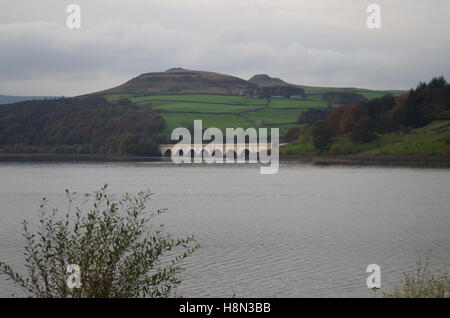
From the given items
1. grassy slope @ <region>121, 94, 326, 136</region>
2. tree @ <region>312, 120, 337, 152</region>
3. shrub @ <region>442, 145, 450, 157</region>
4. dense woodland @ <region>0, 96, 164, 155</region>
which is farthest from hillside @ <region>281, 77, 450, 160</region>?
dense woodland @ <region>0, 96, 164, 155</region>

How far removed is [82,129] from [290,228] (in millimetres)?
144677

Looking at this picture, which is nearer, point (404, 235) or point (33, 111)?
point (404, 235)

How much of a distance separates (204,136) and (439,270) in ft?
461

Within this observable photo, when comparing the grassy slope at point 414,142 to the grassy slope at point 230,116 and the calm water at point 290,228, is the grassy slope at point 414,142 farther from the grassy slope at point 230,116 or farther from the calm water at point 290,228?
the grassy slope at point 230,116

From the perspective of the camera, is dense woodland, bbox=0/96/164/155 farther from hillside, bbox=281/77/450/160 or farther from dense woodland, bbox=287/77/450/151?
dense woodland, bbox=287/77/450/151

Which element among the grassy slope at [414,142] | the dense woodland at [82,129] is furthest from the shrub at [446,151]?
the dense woodland at [82,129]

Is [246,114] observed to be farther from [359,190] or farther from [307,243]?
[307,243]

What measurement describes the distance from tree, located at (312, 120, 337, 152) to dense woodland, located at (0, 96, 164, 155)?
5357 cm

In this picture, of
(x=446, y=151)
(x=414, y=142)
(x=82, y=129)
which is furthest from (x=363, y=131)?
(x=82, y=129)

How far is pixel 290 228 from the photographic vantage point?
40.5m

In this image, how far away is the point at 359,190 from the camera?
69.2 m

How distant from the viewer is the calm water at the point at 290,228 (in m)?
25.4
